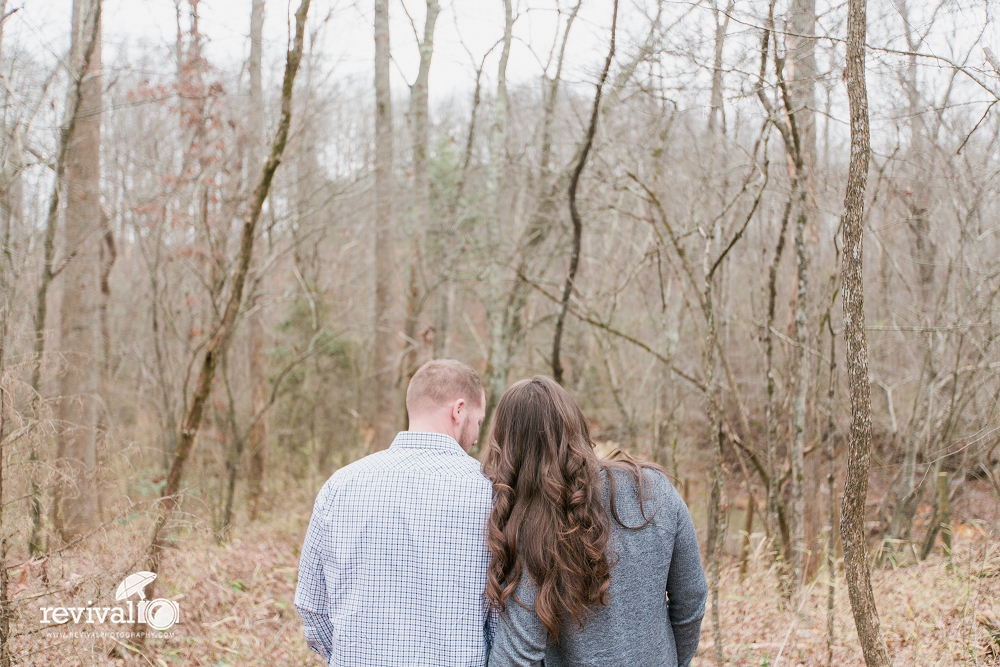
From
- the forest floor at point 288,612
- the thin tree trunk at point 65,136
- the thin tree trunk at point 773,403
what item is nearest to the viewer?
the forest floor at point 288,612

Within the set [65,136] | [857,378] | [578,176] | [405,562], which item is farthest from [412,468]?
[578,176]

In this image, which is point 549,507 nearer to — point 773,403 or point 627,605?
point 627,605

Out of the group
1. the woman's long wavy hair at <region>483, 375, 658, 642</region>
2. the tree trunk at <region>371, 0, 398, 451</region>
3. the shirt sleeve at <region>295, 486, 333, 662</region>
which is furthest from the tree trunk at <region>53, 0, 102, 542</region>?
the woman's long wavy hair at <region>483, 375, 658, 642</region>

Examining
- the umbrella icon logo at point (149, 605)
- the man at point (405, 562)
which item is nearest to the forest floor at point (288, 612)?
the umbrella icon logo at point (149, 605)

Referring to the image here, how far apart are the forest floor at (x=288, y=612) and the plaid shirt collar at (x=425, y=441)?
209cm

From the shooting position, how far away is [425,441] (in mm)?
2219

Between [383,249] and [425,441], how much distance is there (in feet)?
24.7

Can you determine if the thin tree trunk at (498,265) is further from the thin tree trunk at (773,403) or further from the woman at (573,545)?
the woman at (573,545)

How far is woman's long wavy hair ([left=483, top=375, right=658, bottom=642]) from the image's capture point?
1.93 m

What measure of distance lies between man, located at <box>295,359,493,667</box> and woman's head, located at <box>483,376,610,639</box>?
8 cm

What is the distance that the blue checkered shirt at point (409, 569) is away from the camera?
6.74 ft

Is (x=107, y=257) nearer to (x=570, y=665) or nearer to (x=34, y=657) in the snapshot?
(x=34, y=657)

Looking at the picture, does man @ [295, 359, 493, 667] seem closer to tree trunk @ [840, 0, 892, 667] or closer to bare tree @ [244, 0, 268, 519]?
tree trunk @ [840, 0, 892, 667]

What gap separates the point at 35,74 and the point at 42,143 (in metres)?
0.59
